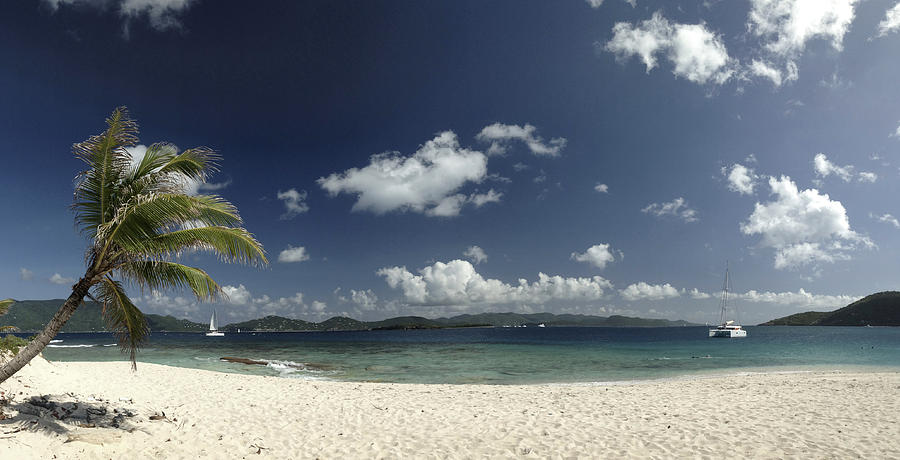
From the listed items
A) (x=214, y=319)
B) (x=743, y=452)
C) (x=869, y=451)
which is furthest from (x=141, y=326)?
(x=214, y=319)

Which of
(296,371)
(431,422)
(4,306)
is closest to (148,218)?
(4,306)

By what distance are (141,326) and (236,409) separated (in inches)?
161

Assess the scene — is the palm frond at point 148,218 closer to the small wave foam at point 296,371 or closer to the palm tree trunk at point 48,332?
the palm tree trunk at point 48,332

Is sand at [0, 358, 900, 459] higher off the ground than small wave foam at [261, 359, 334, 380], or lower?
higher

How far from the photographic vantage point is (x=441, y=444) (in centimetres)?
833

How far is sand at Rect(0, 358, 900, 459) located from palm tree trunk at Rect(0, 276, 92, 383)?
3.62 ft

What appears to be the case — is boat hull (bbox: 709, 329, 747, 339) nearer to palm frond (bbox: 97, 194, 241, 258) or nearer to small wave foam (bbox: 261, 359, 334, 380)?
small wave foam (bbox: 261, 359, 334, 380)

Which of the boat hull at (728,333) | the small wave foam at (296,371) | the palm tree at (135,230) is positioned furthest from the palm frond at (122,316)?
the boat hull at (728,333)

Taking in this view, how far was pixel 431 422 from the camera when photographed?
10.2 meters

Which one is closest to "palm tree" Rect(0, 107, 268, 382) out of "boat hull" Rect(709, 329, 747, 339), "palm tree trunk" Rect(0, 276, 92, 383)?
"palm tree trunk" Rect(0, 276, 92, 383)

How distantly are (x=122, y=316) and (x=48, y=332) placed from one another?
54.1 inches

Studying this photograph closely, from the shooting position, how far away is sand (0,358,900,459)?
25.2ft

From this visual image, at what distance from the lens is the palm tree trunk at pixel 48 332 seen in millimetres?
6656

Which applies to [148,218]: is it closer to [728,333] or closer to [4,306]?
[4,306]
